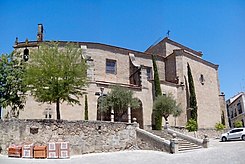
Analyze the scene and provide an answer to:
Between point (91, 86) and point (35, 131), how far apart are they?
993 cm

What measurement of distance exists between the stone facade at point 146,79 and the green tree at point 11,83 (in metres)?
1.99

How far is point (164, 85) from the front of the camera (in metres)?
32.5

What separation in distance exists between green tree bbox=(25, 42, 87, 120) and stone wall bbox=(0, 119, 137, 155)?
2.66 metres

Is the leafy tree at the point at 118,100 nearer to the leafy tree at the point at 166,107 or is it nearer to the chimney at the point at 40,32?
the leafy tree at the point at 166,107

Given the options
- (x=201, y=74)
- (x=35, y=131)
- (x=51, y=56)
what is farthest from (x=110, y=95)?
(x=201, y=74)

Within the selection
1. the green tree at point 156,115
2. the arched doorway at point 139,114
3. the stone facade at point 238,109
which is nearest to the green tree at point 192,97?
the green tree at point 156,115

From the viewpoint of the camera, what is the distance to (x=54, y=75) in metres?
20.4

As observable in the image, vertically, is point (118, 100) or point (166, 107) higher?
point (118, 100)

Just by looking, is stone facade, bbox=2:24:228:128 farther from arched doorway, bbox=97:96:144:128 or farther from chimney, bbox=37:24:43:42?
chimney, bbox=37:24:43:42

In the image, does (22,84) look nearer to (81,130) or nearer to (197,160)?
(81,130)

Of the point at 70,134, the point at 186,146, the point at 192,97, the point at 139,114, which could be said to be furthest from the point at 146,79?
the point at 70,134

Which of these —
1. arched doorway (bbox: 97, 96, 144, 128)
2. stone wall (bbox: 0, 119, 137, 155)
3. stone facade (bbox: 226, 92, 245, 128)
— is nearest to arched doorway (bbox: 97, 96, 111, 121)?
arched doorway (bbox: 97, 96, 144, 128)

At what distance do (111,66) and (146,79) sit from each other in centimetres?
529

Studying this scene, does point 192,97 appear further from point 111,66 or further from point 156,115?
point 111,66
